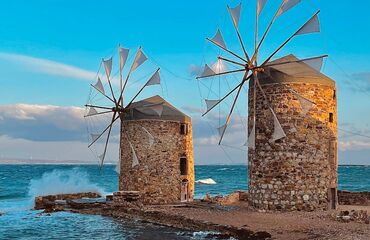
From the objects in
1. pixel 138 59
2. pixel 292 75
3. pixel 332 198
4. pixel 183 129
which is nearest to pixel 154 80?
pixel 138 59

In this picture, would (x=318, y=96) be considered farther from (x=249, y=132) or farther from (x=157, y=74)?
(x=157, y=74)

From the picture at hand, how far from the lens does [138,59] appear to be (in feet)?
86.5

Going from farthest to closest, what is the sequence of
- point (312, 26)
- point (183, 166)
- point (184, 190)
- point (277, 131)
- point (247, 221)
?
point (183, 166) < point (184, 190) < point (277, 131) < point (312, 26) < point (247, 221)

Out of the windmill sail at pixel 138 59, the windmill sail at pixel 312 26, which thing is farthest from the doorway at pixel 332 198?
the windmill sail at pixel 138 59

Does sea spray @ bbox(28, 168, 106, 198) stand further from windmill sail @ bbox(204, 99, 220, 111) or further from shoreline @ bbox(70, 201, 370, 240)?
windmill sail @ bbox(204, 99, 220, 111)

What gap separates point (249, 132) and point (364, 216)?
18.7 ft

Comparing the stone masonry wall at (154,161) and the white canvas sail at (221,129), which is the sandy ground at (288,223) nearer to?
the white canvas sail at (221,129)

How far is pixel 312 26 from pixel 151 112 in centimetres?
1038

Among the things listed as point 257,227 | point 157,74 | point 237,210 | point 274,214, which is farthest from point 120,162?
point 257,227

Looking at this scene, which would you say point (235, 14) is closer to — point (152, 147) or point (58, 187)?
point (152, 147)

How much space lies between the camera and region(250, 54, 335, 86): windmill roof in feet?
65.0

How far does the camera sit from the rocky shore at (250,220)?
593 inches

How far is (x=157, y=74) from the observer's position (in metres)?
25.4

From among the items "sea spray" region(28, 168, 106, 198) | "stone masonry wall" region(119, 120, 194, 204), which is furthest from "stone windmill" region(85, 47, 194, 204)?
"sea spray" region(28, 168, 106, 198)
